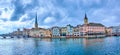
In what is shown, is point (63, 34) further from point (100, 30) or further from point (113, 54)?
point (113, 54)

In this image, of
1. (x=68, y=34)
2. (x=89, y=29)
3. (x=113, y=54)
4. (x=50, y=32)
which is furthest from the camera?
(x=50, y=32)

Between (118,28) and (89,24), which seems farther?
(118,28)

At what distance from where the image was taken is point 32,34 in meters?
178

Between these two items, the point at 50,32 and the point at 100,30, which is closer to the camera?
the point at 100,30

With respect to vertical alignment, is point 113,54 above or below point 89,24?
below

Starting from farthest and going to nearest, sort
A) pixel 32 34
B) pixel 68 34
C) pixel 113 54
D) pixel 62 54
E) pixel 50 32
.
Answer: pixel 32 34, pixel 50 32, pixel 68 34, pixel 62 54, pixel 113 54

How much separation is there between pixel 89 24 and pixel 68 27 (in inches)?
603

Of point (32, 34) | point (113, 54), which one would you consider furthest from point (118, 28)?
point (113, 54)

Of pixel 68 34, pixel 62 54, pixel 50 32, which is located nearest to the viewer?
pixel 62 54

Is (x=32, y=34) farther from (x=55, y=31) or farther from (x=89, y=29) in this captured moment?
(x=89, y=29)

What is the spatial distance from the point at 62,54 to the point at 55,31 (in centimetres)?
10623

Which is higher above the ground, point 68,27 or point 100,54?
point 68,27

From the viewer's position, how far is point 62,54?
3509 cm

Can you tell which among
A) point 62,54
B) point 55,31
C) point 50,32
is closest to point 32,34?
point 50,32
